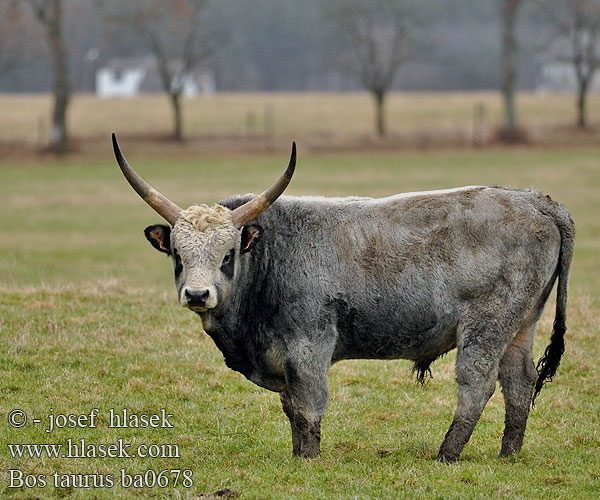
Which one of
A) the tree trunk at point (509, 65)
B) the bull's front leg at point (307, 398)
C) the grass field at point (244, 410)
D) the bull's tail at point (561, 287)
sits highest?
the tree trunk at point (509, 65)

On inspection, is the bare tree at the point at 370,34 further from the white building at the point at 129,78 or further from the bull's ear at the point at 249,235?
the white building at the point at 129,78

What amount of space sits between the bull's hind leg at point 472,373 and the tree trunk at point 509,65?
37884mm

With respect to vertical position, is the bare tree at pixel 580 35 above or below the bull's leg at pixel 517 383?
above

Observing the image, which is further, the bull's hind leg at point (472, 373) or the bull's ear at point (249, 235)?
the bull's hind leg at point (472, 373)

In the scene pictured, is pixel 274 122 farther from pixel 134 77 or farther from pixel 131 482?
pixel 134 77

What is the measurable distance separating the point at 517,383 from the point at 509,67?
39.8 m

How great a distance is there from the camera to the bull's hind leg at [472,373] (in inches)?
321

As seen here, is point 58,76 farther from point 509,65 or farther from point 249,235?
point 249,235

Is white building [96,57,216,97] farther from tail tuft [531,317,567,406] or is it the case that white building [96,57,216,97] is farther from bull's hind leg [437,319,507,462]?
bull's hind leg [437,319,507,462]

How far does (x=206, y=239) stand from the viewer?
308 inches

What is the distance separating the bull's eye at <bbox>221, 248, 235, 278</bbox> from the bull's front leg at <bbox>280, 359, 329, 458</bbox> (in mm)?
928

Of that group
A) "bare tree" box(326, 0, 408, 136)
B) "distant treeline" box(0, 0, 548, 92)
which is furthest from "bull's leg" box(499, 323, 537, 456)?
"distant treeline" box(0, 0, 548, 92)

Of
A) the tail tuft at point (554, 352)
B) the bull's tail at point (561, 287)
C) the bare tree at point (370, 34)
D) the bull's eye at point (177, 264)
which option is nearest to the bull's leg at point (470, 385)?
the bull's tail at point (561, 287)

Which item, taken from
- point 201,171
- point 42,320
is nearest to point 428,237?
point 42,320
